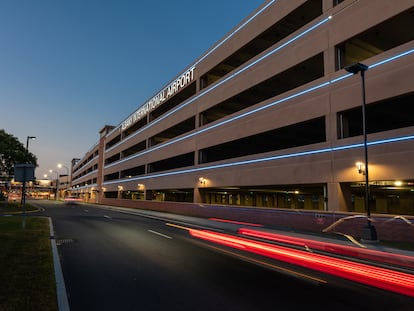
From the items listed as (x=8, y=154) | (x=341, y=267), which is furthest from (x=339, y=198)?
(x=8, y=154)

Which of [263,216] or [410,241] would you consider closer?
[410,241]

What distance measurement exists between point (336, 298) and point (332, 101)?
1572 cm

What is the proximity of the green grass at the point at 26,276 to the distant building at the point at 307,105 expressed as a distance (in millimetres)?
15804

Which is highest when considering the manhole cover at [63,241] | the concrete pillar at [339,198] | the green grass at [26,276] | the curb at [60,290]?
the concrete pillar at [339,198]

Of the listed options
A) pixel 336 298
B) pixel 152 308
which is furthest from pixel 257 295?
pixel 152 308

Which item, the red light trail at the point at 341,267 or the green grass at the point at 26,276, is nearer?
the green grass at the point at 26,276

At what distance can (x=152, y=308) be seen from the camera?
5.93 meters

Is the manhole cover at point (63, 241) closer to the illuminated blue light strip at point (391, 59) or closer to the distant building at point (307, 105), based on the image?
Answer: the distant building at point (307, 105)

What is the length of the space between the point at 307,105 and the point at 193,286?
17.3m

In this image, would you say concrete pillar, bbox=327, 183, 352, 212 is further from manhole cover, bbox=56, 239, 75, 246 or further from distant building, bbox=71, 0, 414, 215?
manhole cover, bbox=56, 239, 75, 246

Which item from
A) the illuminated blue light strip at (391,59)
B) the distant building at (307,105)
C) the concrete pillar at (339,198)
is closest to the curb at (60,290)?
the concrete pillar at (339,198)

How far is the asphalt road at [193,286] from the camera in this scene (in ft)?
20.4

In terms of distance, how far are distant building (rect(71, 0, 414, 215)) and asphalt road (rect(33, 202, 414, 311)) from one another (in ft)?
36.9

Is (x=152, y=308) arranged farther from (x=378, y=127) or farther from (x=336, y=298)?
(x=378, y=127)
